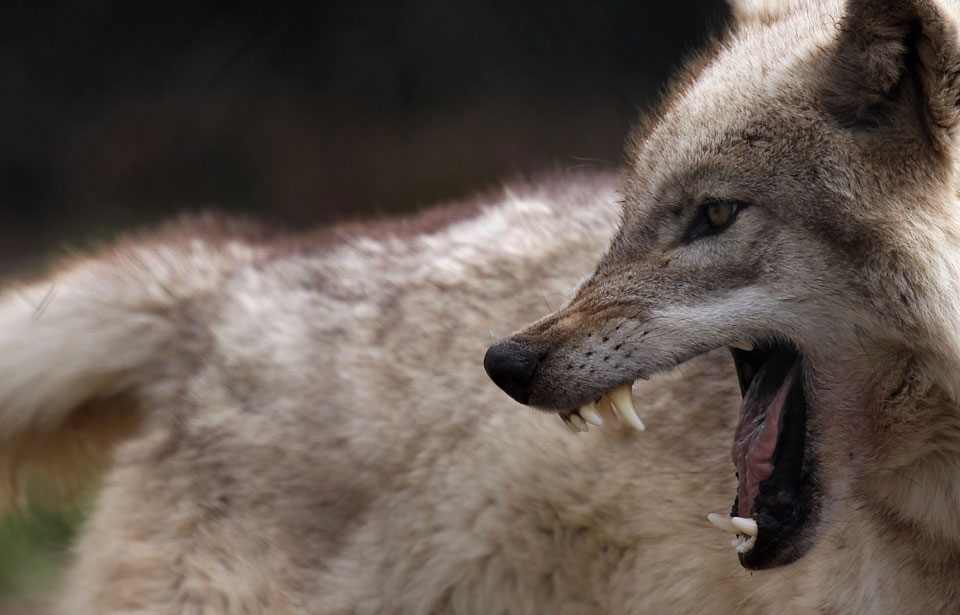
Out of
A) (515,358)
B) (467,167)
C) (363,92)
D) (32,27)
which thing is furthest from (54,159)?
(515,358)

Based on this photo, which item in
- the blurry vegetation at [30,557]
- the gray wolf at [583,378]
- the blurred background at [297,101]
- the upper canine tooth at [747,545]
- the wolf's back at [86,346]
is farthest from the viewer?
the blurred background at [297,101]

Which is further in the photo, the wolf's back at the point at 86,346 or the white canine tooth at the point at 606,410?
the wolf's back at the point at 86,346

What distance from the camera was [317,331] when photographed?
388 cm

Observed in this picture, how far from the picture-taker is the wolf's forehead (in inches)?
101

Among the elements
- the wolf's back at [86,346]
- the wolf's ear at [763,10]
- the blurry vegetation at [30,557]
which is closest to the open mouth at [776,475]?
the wolf's ear at [763,10]

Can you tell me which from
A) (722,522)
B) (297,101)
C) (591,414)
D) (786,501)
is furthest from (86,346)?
(297,101)

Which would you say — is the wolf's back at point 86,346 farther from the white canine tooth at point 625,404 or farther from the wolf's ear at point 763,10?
the wolf's ear at point 763,10

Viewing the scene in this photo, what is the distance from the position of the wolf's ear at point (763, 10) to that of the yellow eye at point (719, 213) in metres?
0.77

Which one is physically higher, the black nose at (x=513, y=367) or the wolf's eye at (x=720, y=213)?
the wolf's eye at (x=720, y=213)

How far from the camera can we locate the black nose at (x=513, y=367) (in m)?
2.60

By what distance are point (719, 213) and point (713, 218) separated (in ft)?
0.06

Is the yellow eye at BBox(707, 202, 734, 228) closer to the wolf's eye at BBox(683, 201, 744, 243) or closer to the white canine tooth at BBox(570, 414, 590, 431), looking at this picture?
the wolf's eye at BBox(683, 201, 744, 243)

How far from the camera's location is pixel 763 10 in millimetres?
3100

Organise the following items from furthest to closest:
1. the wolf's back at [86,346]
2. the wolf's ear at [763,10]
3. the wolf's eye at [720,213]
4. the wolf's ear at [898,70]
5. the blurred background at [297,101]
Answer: the blurred background at [297,101] < the wolf's back at [86,346] < the wolf's ear at [763,10] < the wolf's eye at [720,213] < the wolf's ear at [898,70]
